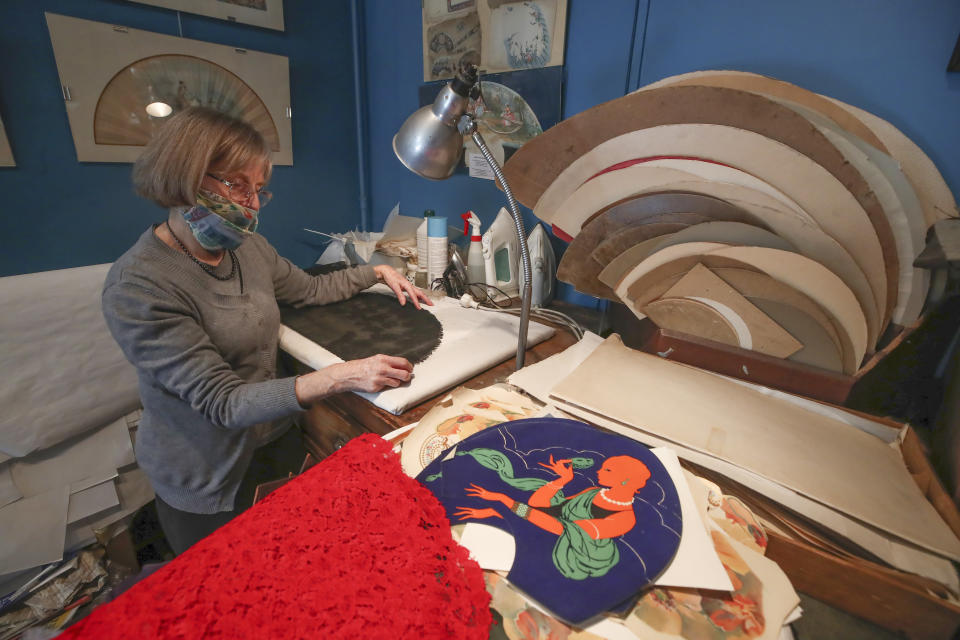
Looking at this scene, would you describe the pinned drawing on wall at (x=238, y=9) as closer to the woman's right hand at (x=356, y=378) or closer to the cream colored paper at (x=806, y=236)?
the woman's right hand at (x=356, y=378)

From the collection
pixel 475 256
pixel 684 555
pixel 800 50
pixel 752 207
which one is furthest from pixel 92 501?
pixel 800 50

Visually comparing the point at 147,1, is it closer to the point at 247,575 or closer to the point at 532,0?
the point at 532,0

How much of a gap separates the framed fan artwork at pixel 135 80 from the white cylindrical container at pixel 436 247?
572 millimetres

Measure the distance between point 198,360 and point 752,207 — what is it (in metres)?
1.03

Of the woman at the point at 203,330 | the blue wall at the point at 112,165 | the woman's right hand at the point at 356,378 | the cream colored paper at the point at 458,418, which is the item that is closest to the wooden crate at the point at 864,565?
the cream colored paper at the point at 458,418

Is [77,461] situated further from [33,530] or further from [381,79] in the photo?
[381,79]

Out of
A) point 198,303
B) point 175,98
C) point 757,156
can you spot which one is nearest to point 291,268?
point 198,303

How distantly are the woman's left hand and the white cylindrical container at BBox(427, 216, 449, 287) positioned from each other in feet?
0.33

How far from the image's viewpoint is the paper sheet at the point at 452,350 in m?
0.78

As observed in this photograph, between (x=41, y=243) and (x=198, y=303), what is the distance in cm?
97

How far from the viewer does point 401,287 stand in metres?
1.24

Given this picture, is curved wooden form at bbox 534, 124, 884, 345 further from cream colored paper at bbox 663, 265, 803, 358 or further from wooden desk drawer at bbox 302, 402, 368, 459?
wooden desk drawer at bbox 302, 402, 368, 459

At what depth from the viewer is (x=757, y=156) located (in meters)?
0.65

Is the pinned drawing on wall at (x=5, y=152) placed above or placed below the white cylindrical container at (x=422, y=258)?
above
